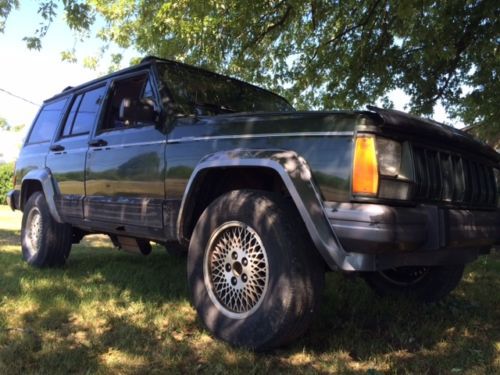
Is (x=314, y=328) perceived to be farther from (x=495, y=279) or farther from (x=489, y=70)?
(x=489, y=70)

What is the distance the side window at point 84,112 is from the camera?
504cm

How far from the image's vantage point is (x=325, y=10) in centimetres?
879

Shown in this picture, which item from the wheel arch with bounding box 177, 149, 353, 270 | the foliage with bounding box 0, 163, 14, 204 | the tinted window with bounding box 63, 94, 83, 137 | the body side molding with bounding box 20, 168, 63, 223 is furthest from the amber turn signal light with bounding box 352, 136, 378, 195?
the foliage with bounding box 0, 163, 14, 204

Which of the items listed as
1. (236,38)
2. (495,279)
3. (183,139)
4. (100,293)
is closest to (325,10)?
(236,38)

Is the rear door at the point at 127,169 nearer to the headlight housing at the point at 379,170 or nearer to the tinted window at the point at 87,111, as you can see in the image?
the tinted window at the point at 87,111

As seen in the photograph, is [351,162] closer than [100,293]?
Yes

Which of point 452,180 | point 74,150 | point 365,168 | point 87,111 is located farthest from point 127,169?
point 452,180

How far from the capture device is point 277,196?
3182 millimetres

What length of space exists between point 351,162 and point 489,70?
6908 millimetres

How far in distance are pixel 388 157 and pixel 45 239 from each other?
416 cm

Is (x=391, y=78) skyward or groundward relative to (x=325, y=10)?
groundward

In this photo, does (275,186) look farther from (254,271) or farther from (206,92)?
(206,92)

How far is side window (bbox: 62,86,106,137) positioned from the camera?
16.5 feet

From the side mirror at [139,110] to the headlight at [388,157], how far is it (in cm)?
191
